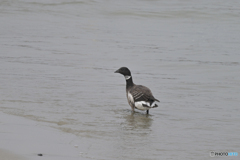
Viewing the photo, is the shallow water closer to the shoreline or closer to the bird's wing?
the bird's wing

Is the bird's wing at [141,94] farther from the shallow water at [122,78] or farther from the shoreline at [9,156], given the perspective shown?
the shoreline at [9,156]

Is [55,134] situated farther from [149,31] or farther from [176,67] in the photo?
[149,31]

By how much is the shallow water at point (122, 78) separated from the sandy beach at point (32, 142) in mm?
225

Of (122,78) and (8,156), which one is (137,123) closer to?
(8,156)

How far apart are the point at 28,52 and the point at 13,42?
6.20 feet

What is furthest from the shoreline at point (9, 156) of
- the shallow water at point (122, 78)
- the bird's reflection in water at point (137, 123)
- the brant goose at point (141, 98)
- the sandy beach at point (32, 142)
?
the brant goose at point (141, 98)

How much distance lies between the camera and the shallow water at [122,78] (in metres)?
6.79

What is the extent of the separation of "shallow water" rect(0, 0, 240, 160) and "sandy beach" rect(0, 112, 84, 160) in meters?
0.23

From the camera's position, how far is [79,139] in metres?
6.31

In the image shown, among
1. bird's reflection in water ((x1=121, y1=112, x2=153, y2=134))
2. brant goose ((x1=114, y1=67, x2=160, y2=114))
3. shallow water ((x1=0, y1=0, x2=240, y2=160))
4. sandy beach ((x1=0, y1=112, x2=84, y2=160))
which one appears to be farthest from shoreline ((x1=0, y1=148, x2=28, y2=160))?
brant goose ((x1=114, y1=67, x2=160, y2=114))

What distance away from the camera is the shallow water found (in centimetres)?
679

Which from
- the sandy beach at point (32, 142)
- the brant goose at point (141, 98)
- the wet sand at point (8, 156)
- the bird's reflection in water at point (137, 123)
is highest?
the brant goose at point (141, 98)

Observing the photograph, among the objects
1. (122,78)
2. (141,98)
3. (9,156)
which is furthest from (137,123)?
(122,78)

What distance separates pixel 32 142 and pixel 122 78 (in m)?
6.70
